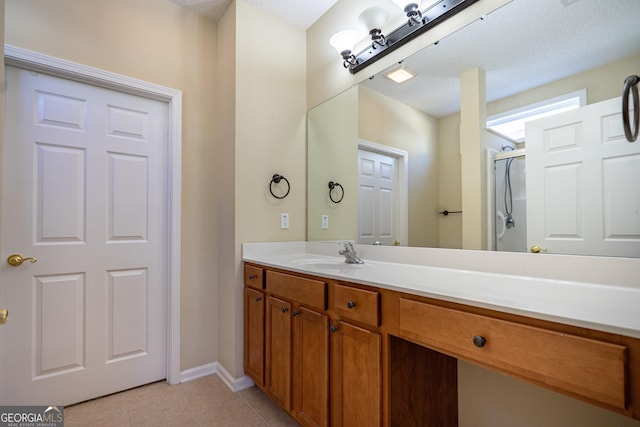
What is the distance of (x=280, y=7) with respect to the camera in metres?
2.19

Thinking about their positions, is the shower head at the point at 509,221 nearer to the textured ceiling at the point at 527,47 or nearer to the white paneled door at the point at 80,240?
the textured ceiling at the point at 527,47

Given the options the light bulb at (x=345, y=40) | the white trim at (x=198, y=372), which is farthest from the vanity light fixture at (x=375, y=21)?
the white trim at (x=198, y=372)

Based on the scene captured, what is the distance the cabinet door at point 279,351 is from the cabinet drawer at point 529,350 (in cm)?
78

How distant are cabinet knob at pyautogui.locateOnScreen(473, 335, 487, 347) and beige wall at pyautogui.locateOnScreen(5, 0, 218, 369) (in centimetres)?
187

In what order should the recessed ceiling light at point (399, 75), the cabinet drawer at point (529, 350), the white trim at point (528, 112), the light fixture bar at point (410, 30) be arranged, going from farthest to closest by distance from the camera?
the recessed ceiling light at point (399, 75), the light fixture bar at point (410, 30), the white trim at point (528, 112), the cabinet drawer at point (529, 350)

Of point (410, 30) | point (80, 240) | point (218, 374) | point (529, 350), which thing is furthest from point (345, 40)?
point (218, 374)

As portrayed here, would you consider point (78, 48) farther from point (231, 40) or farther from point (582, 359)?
point (582, 359)

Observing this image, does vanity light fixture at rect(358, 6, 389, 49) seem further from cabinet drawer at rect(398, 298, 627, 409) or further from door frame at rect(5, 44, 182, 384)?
cabinet drawer at rect(398, 298, 627, 409)

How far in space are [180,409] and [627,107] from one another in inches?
98.6

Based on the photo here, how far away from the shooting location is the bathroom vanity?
0.69 meters

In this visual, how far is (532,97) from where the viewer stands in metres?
1.24

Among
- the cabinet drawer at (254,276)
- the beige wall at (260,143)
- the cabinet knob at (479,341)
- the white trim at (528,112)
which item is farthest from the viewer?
the beige wall at (260,143)

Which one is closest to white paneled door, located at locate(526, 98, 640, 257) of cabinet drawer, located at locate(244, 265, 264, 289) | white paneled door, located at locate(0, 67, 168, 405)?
cabinet drawer, located at locate(244, 265, 264, 289)

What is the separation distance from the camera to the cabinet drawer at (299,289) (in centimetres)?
139
